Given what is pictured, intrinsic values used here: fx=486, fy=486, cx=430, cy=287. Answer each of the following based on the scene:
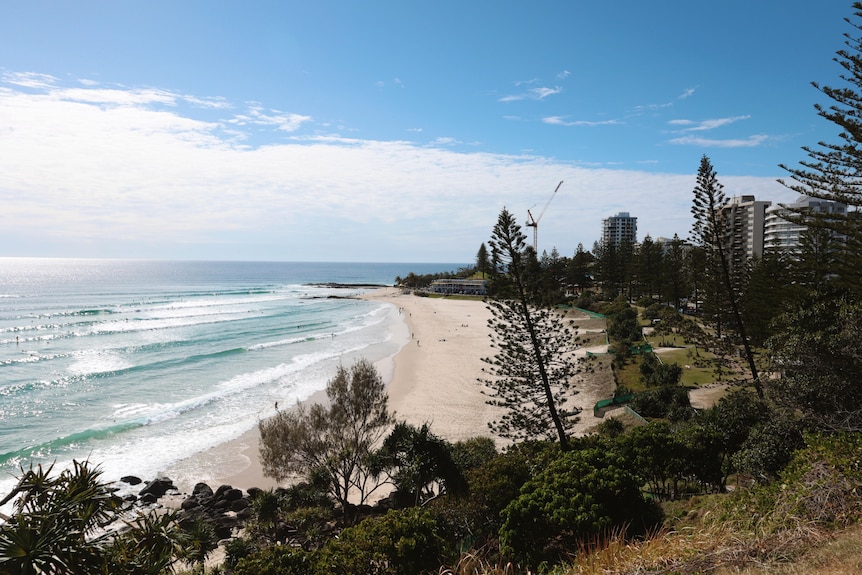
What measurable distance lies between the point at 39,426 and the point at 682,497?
24.0 m

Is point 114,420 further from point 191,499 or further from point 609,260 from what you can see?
point 609,260

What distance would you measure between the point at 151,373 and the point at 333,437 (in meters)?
21.5

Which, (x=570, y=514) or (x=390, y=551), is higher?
(x=570, y=514)

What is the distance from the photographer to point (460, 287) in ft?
281

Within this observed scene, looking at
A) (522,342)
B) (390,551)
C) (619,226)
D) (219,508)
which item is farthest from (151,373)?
(619,226)

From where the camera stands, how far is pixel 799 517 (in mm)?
5117

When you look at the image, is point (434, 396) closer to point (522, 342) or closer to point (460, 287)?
point (522, 342)

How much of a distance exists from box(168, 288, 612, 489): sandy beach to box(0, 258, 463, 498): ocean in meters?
1.40

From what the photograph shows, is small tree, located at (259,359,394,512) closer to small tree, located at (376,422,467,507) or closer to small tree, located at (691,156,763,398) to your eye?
small tree, located at (376,422,467,507)

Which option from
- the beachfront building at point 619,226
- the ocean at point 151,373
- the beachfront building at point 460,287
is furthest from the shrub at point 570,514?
the beachfront building at point 619,226

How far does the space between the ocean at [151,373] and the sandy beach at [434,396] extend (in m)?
1.40

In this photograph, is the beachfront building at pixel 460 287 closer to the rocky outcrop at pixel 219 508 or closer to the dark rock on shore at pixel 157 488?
the dark rock on shore at pixel 157 488

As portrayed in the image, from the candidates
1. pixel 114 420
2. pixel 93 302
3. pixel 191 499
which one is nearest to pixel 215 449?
pixel 191 499

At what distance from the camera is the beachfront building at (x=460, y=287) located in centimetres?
8275
